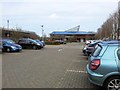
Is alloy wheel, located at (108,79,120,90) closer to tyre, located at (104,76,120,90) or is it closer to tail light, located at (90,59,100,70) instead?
tyre, located at (104,76,120,90)

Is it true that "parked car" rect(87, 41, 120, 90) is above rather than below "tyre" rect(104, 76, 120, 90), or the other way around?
above

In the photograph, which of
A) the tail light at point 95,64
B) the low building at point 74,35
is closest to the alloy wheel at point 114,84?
the tail light at point 95,64

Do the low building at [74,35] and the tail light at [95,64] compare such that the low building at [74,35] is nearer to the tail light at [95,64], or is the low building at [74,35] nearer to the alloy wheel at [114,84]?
the tail light at [95,64]

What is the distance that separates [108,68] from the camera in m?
8.20

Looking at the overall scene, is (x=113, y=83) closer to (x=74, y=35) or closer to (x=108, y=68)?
(x=108, y=68)

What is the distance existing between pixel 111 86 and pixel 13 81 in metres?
3.83

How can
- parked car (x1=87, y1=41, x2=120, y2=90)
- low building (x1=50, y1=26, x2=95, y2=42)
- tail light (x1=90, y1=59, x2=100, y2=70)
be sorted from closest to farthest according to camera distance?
parked car (x1=87, y1=41, x2=120, y2=90) → tail light (x1=90, y1=59, x2=100, y2=70) → low building (x1=50, y1=26, x2=95, y2=42)

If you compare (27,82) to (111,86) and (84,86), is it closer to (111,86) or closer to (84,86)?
(84,86)

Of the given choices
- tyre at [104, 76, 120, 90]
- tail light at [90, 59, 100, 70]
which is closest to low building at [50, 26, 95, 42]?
tail light at [90, 59, 100, 70]

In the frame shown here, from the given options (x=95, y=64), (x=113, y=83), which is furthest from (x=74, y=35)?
(x=113, y=83)

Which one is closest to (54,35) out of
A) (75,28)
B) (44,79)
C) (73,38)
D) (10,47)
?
(73,38)

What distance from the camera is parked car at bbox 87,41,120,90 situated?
8.20 metres

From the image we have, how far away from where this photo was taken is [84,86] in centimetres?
958

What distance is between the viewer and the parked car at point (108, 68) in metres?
8.20
